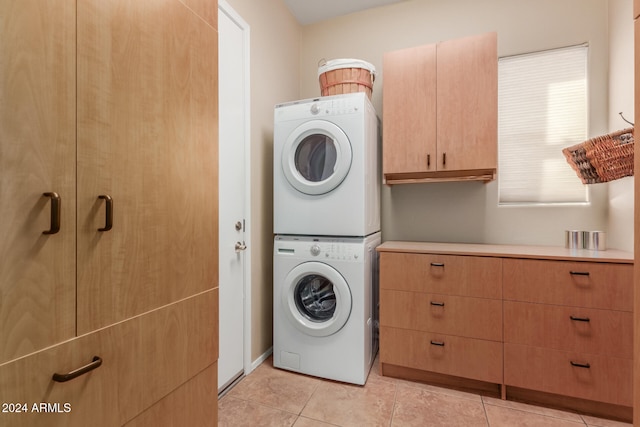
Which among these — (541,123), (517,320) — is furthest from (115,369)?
(541,123)

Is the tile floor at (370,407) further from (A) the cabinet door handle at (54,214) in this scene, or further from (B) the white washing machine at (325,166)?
(A) the cabinet door handle at (54,214)

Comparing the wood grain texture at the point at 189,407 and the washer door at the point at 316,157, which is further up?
the washer door at the point at 316,157

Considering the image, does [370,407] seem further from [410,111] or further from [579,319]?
[410,111]

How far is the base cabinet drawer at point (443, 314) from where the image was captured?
5.76ft

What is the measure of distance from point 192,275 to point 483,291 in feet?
5.27

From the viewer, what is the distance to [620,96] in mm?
1904

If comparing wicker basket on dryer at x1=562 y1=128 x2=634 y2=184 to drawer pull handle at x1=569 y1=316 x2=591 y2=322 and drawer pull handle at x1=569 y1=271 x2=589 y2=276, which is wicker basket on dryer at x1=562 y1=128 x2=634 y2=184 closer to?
drawer pull handle at x1=569 y1=271 x2=589 y2=276

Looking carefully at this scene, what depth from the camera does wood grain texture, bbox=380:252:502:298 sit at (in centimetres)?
176

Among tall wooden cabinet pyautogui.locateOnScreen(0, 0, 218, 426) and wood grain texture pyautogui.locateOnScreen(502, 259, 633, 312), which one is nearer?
tall wooden cabinet pyautogui.locateOnScreen(0, 0, 218, 426)

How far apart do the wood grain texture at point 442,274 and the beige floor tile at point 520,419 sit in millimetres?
622

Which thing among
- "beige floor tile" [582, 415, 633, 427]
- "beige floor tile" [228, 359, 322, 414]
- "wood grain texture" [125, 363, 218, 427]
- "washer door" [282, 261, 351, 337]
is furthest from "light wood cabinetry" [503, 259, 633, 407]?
"wood grain texture" [125, 363, 218, 427]

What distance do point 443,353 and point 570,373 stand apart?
63 cm

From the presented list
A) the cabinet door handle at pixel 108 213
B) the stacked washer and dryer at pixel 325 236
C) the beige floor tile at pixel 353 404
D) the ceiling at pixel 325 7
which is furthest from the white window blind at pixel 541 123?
the cabinet door handle at pixel 108 213

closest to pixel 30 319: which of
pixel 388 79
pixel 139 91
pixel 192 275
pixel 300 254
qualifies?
pixel 192 275
